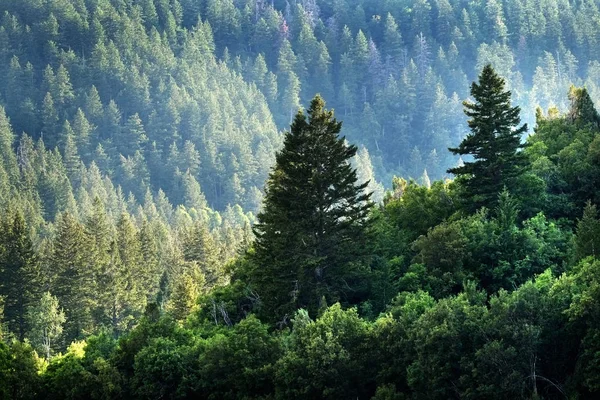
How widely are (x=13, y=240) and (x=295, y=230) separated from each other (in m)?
59.6

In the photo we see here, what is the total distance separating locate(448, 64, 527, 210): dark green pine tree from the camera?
67938 millimetres

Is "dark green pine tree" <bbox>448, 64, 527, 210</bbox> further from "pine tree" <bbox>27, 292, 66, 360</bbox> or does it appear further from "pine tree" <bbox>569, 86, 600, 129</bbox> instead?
"pine tree" <bbox>27, 292, 66, 360</bbox>

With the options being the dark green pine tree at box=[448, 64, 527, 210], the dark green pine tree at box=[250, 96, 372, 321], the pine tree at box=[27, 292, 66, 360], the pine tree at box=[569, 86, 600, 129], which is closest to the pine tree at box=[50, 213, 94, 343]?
the pine tree at box=[27, 292, 66, 360]

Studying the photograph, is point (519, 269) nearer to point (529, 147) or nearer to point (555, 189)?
point (555, 189)

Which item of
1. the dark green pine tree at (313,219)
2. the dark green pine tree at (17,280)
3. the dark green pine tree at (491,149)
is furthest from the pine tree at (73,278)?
the dark green pine tree at (491,149)

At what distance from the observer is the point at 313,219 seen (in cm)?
6425

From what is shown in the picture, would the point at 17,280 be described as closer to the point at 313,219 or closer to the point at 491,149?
the point at 313,219

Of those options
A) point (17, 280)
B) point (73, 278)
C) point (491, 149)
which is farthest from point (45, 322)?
point (491, 149)

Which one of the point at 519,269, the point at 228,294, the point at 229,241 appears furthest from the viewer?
the point at 229,241

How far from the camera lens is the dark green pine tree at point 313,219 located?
64000 mm

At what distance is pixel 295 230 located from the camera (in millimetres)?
64062

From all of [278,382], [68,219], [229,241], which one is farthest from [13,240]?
[278,382]

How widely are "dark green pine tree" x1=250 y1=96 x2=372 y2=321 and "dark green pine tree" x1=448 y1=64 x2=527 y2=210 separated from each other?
9.26 m

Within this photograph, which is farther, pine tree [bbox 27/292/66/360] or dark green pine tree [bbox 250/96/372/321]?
pine tree [bbox 27/292/66/360]
